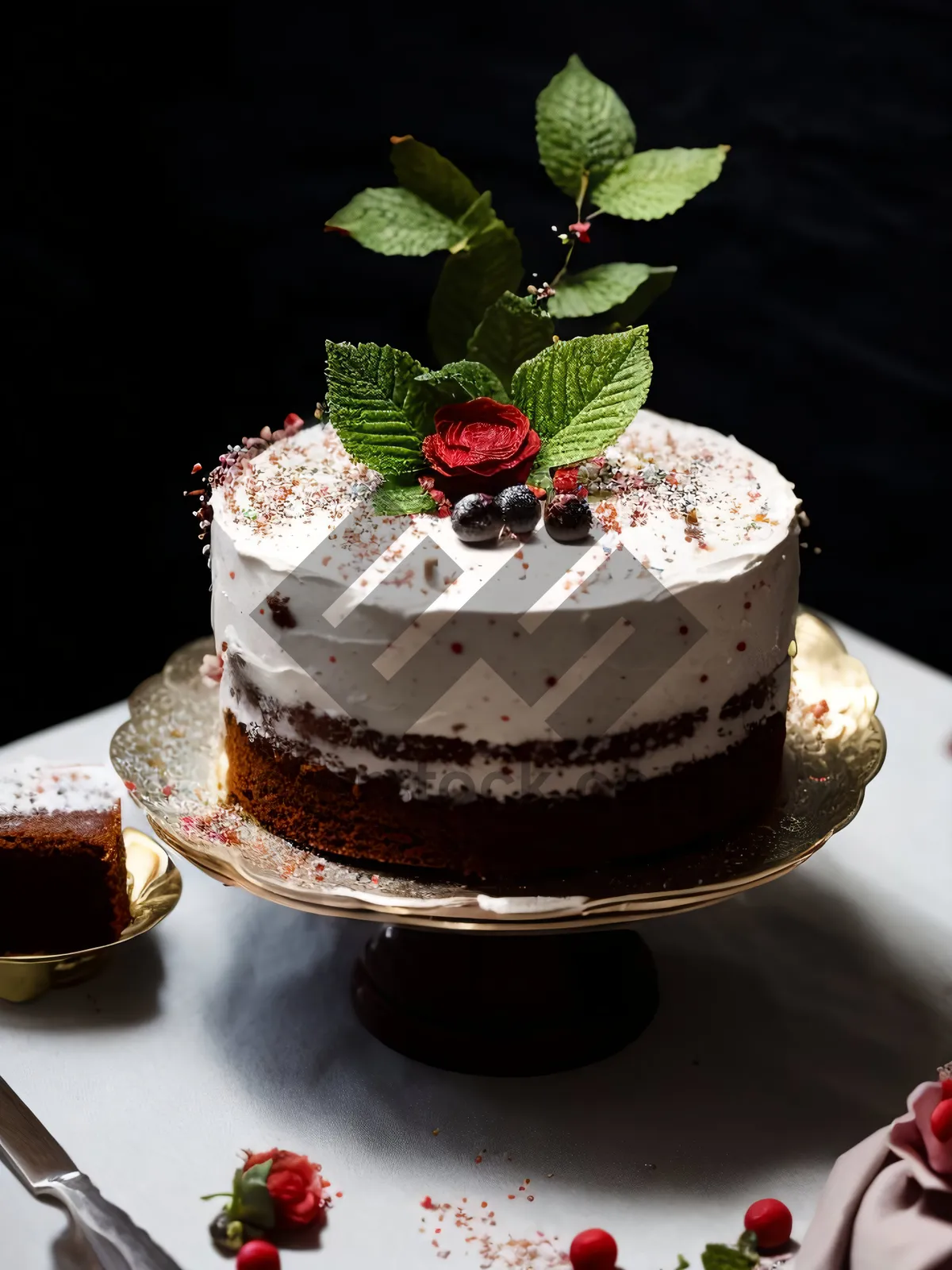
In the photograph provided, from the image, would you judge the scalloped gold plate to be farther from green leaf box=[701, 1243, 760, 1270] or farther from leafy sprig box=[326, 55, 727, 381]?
leafy sprig box=[326, 55, 727, 381]

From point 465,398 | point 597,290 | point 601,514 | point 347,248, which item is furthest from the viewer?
point 347,248

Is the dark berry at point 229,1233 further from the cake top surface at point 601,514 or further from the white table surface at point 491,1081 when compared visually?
the cake top surface at point 601,514

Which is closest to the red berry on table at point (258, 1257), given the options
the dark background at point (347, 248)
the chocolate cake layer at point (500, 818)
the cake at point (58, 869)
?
the chocolate cake layer at point (500, 818)

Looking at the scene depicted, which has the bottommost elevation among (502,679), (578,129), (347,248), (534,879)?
(534,879)

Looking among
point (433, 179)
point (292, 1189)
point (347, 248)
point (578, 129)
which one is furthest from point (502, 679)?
point (347, 248)

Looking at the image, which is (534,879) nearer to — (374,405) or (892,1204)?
(892,1204)

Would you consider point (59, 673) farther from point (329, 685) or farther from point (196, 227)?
point (329, 685)

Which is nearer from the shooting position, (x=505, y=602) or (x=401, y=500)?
(x=505, y=602)
